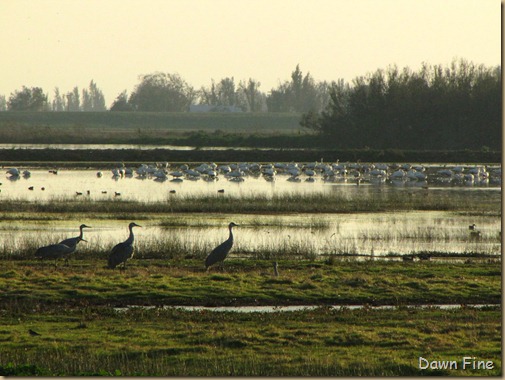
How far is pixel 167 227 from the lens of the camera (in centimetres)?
3494

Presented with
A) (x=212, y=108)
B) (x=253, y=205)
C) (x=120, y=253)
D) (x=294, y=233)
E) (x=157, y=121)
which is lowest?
(x=294, y=233)

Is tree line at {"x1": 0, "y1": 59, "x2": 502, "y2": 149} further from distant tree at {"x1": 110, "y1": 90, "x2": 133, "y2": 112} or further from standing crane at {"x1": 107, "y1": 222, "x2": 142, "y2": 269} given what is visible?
distant tree at {"x1": 110, "y1": 90, "x2": 133, "y2": 112}

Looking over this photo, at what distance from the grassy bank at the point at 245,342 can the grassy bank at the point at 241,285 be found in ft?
4.46

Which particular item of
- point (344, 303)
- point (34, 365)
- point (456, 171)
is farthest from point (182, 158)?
point (34, 365)

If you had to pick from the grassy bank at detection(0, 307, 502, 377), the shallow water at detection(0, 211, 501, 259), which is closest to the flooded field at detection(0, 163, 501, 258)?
the shallow water at detection(0, 211, 501, 259)

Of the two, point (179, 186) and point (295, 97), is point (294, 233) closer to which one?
point (179, 186)

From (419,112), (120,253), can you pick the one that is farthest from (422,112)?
(120,253)

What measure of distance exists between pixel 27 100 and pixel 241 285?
171 meters

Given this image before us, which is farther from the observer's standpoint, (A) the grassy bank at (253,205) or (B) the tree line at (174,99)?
(B) the tree line at (174,99)

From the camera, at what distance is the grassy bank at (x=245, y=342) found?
47.1 ft

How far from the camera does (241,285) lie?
835 inches

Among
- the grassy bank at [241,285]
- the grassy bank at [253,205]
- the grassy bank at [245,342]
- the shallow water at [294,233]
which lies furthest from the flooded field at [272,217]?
the grassy bank at [245,342]

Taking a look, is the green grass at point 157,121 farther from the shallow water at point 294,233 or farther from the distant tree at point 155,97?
the shallow water at point 294,233

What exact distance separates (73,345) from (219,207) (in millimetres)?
26665
